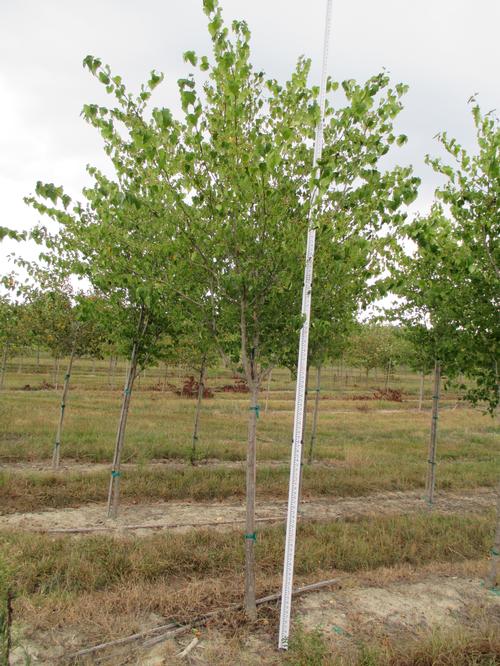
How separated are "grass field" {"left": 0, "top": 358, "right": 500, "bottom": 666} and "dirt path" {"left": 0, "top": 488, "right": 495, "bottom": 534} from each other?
26cm

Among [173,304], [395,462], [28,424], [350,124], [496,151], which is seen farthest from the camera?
[28,424]

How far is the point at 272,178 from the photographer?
5.05 metres

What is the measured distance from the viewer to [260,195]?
15.4ft

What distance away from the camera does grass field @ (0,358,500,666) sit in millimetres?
4672

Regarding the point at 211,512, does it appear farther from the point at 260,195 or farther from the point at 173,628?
the point at 260,195

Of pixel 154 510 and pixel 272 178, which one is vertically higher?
pixel 272 178

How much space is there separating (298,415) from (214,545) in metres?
4.03

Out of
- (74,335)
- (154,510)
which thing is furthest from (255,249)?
(74,335)

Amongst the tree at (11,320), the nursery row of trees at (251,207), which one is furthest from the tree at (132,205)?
the tree at (11,320)

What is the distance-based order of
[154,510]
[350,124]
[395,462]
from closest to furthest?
[350,124], [154,510], [395,462]

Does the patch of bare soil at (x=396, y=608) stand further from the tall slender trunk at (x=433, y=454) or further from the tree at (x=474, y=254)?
the tall slender trunk at (x=433, y=454)

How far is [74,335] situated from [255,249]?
897cm

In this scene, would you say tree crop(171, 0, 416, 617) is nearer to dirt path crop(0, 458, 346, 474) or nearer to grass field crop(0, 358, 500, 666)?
grass field crop(0, 358, 500, 666)

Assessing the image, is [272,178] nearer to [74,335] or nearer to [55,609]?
[55,609]
